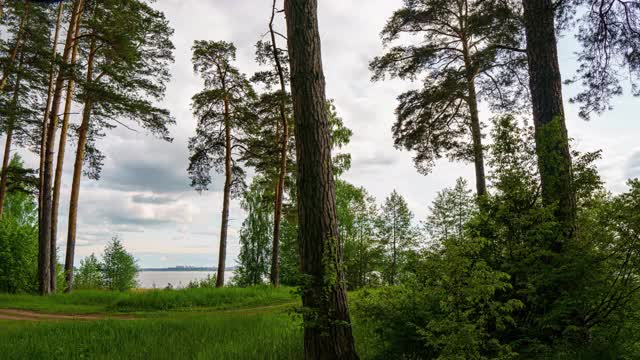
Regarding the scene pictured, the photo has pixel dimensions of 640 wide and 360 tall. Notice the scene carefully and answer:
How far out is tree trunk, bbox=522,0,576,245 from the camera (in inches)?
216

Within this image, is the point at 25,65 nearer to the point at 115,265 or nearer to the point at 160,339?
the point at 160,339

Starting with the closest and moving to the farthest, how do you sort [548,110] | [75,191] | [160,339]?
[548,110]
[160,339]
[75,191]

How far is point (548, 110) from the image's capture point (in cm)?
670

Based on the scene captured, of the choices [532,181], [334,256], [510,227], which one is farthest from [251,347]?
[532,181]

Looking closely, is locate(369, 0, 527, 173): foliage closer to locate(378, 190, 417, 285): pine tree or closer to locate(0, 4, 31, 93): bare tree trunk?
locate(0, 4, 31, 93): bare tree trunk

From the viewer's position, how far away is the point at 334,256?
4.64m

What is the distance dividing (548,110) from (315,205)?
4423 mm

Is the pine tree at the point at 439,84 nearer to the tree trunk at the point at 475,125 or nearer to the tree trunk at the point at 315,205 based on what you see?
the tree trunk at the point at 475,125

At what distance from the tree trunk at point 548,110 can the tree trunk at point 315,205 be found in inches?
115

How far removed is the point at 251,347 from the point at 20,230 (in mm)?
19219

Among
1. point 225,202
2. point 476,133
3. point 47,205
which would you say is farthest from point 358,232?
point 47,205

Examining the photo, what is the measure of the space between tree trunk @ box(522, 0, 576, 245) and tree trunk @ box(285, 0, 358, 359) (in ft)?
9.62

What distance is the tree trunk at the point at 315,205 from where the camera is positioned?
4.60 metres

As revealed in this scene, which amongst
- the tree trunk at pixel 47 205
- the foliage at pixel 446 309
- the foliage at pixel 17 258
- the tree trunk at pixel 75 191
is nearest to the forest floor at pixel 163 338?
the foliage at pixel 446 309
